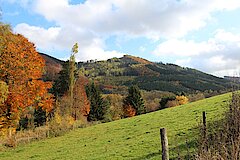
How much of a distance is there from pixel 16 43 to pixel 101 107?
45.1m

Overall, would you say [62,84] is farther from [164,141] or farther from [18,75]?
[164,141]

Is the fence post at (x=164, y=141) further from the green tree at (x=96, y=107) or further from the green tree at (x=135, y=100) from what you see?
the green tree at (x=135, y=100)

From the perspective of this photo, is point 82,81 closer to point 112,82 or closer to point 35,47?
point 35,47

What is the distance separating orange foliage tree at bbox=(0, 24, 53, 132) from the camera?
2438cm

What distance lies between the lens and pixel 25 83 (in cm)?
2662

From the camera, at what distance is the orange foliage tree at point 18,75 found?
24.4 meters

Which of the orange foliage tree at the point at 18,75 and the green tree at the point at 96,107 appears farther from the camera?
the green tree at the point at 96,107

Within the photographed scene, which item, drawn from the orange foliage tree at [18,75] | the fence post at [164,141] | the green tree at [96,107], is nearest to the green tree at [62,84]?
the green tree at [96,107]

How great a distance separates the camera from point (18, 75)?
25.3 metres

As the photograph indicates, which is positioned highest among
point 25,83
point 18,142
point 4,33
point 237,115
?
point 4,33

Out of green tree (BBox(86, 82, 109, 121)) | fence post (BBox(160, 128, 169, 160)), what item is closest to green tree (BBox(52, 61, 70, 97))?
green tree (BBox(86, 82, 109, 121))

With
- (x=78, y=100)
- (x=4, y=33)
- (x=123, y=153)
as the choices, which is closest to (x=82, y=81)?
(x=78, y=100)

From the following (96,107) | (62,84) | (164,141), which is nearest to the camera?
(164,141)

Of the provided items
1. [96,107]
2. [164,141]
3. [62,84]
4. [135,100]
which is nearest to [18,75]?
[164,141]
